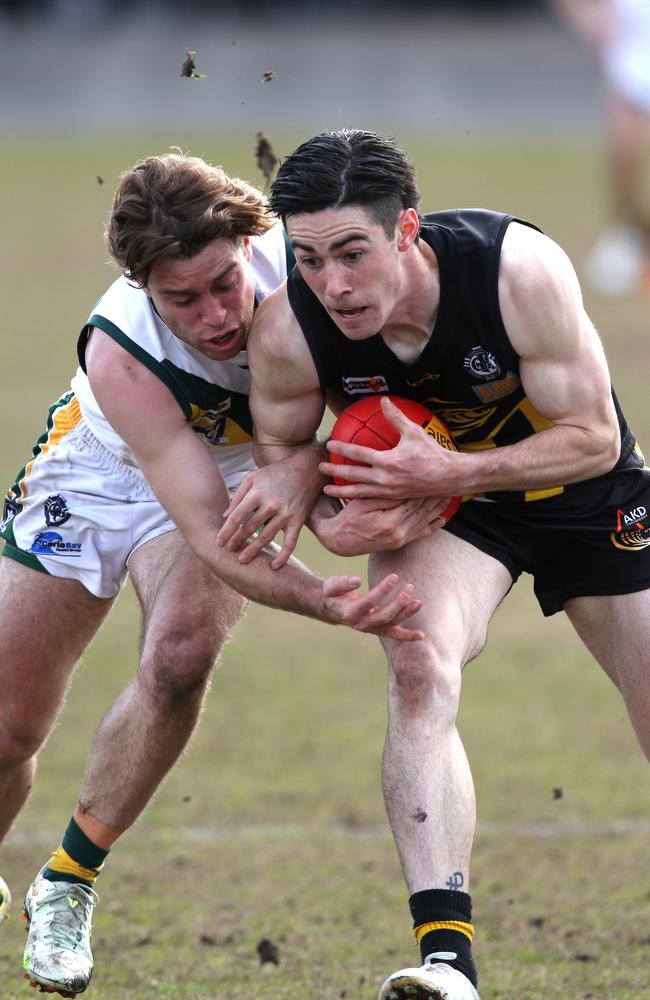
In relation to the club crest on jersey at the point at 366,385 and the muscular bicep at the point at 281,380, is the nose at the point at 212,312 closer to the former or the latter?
the muscular bicep at the point at 281,380

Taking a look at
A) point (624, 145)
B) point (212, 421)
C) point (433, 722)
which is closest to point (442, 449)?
point (433, 722)

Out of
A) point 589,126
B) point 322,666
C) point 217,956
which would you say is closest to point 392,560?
point 217,956

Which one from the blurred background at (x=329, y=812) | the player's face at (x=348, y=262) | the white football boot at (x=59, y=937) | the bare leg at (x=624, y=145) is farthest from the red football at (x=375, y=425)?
the bare leg at (x=624, y=145)

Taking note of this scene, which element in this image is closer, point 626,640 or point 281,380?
point 281,380

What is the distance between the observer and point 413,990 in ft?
13.3

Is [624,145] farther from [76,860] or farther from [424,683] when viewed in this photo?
[424,683]

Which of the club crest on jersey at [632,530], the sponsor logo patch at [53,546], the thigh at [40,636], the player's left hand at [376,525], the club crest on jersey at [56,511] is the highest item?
the player's left hand at [376,525]

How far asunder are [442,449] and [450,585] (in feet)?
1.44

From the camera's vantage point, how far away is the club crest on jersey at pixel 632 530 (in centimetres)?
509

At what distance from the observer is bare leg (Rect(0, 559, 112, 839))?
5.39 m

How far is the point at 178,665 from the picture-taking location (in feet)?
17.1

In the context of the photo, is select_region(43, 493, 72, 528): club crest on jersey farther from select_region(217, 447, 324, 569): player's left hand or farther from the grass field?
select_region(217, 447, 324, 569): player's left hand

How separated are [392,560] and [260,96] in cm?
3431

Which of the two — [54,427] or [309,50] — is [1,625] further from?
[309,50]
